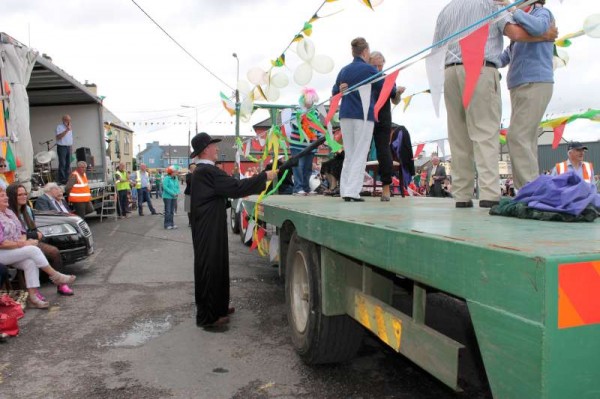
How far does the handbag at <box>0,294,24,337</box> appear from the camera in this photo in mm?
4281

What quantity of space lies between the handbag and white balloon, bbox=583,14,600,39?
5253 mm

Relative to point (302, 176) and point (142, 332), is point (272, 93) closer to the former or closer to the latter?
point (302, 176)

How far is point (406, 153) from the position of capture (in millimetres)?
6766

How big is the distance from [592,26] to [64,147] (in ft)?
41.1

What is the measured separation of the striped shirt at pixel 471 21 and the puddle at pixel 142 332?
3593 millimetres

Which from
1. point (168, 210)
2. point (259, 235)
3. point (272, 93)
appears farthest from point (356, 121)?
point (168, 210)

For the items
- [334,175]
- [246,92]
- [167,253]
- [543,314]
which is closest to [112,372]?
[543,314]

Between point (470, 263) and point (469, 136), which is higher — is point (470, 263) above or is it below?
below

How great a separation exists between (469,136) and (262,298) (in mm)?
3176

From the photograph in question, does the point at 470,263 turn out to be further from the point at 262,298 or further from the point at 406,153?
the point at 406,153

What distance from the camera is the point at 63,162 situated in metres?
12.6

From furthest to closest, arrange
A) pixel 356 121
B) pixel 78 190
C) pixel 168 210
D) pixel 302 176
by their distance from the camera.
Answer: pixel 168 210 → pixel 78 190 → pixel 302 176 → pixel 356 121

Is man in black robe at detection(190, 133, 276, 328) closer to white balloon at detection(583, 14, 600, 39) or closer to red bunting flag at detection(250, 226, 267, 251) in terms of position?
red bunting flag at detection(250, 226, 267, 251)

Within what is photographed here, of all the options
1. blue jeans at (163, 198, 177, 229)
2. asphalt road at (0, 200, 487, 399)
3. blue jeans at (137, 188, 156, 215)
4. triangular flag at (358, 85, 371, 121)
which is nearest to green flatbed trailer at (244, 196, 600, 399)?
asphalt road at (0, 200, 487, 399)
